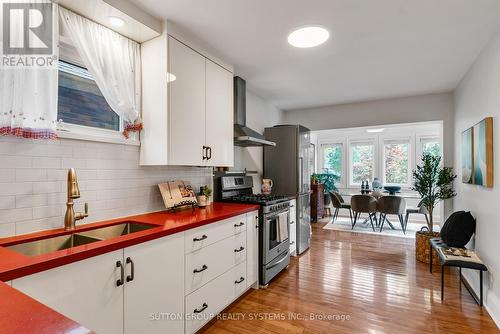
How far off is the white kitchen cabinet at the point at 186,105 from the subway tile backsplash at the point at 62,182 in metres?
0.37

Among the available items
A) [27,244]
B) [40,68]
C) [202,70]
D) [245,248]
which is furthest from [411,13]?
[27,244]

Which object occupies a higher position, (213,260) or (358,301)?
(213,260)

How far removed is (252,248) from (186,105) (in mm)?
1573

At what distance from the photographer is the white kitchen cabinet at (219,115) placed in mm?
2623

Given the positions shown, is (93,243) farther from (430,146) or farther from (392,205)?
(430,146)

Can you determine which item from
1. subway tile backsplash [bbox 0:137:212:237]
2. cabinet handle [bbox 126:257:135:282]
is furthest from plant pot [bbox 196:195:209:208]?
cabinet handle [bbox 126:257:135:282]

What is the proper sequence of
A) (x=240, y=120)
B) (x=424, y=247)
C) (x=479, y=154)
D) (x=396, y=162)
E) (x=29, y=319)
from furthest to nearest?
1. (x=396, y=162)
2. (x=424, y=247)
3. (x=240, y=120)
4. (x=479, y=154)
5. (x=29, y=319)

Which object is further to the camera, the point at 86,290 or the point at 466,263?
the point at 466,263

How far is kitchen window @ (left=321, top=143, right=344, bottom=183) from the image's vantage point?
7.68 meters

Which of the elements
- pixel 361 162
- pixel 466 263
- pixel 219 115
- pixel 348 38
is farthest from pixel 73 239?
pixel 361 162

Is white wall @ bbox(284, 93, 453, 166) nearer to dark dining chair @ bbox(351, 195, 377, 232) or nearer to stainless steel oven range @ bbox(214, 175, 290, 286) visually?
dark dining chair @ bbox(351, 195, 377, 232)

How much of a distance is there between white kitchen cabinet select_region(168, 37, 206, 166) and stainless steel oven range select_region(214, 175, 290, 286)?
826 millimetres

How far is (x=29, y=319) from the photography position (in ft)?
2.09

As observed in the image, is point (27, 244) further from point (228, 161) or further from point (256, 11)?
point (256, 11)
